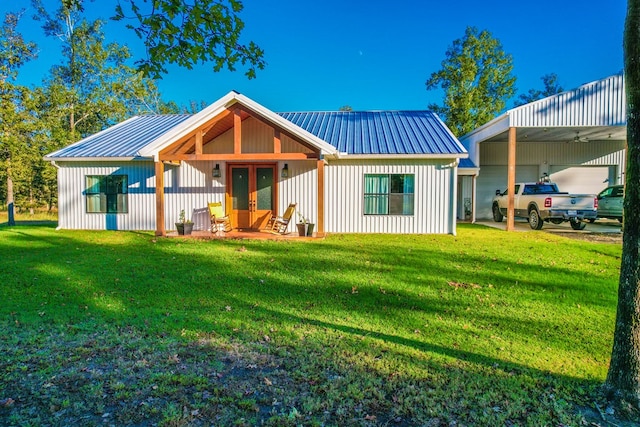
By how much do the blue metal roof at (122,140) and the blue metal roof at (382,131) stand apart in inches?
211

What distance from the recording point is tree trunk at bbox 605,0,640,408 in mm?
2600

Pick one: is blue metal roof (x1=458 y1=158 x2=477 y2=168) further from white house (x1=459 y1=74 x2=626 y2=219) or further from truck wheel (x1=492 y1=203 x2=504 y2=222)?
truck wheel (x1=492 y1=203 x2=504 y2=222)

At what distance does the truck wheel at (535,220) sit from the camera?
1320cm

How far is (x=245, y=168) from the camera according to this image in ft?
40.6

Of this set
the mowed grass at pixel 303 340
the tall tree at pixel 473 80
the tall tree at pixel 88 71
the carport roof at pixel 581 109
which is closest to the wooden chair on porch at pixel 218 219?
the mowed grass at pixel 303 340

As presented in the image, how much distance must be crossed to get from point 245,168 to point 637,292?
11028 mm

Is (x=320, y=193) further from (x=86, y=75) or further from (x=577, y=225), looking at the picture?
(x=86, y=75)

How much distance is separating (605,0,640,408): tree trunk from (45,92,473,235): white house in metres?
8.74

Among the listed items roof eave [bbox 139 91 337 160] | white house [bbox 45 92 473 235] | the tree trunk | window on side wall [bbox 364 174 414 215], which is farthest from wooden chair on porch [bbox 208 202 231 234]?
the tree trunk

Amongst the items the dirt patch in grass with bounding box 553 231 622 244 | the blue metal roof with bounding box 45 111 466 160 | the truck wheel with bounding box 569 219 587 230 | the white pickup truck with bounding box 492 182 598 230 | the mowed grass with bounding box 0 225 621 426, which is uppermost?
the blue metal roof with bounding box 45 111 466 160

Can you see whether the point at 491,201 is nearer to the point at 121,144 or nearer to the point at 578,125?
the point at 578,125

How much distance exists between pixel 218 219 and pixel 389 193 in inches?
215

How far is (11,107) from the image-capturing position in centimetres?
1507

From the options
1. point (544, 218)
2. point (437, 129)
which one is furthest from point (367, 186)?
point (544, 218)
